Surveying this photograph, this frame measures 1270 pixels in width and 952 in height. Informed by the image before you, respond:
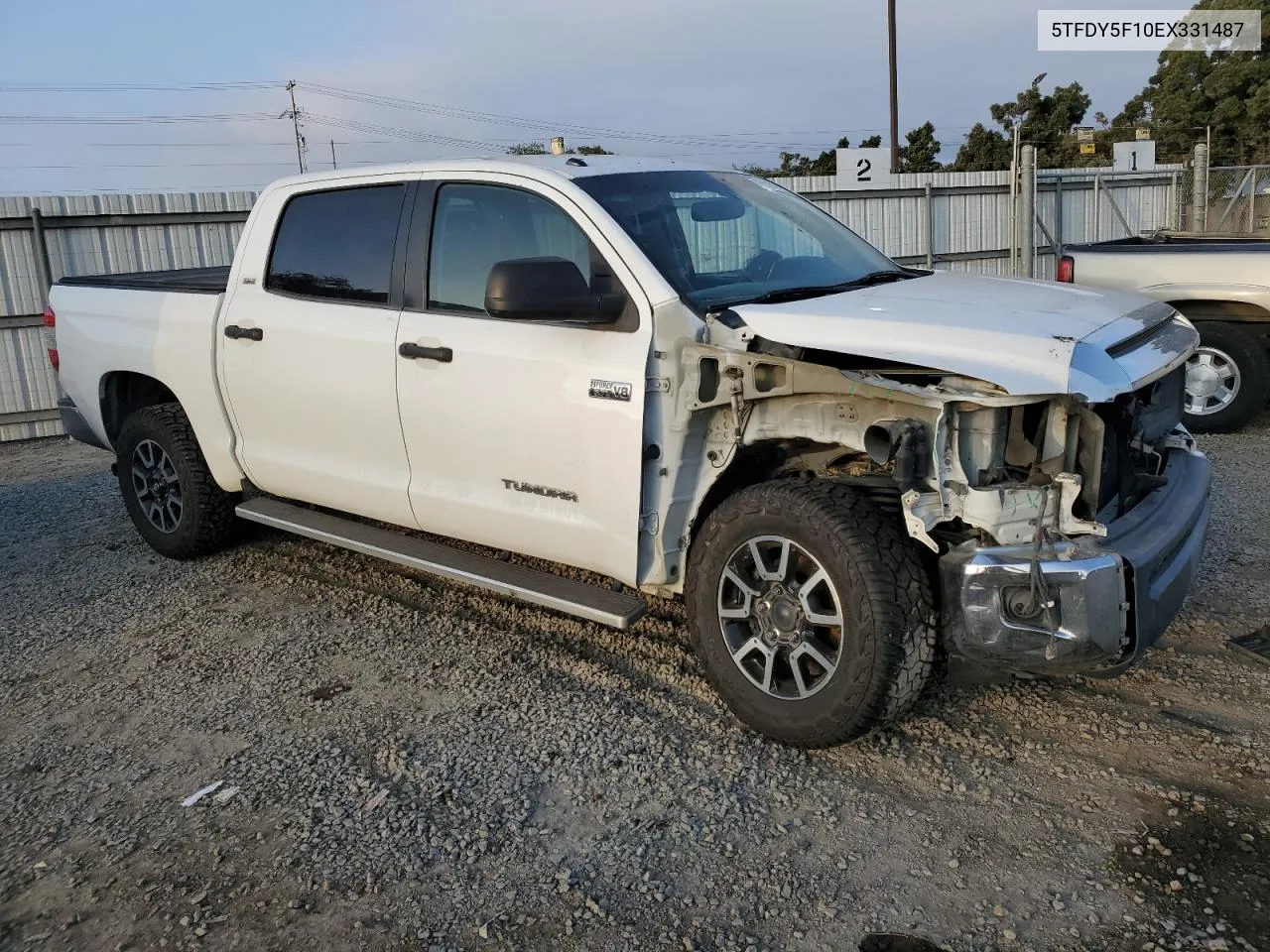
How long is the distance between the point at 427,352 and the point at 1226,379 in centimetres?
653

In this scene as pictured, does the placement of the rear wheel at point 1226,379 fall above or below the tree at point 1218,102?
below

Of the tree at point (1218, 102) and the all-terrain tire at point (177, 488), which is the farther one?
the tree at point (1218, 102)

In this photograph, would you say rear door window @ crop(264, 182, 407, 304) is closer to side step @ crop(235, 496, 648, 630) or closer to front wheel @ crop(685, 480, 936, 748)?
side step @ crop(235, 496, 648, 630)

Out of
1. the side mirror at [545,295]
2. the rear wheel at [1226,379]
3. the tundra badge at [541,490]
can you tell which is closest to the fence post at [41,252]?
the tundra badge at [541,490]

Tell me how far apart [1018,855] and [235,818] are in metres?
2.44

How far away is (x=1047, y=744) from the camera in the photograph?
11.9ft

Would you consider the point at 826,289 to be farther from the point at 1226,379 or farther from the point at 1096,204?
the point at 1096,204

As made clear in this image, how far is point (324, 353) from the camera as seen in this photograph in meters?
4.82

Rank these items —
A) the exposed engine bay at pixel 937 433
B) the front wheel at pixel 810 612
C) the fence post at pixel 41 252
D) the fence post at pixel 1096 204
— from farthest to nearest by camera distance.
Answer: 1. the fence post at pixel 1096 204
2. the fence post at pixel 41 252
3. the front wheel at pixel 810 612
4. the exposed engine bay at pixel 937 433

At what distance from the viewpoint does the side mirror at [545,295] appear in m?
3.69

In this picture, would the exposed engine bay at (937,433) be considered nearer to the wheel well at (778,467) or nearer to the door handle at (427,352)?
the wheel well at (778,467)

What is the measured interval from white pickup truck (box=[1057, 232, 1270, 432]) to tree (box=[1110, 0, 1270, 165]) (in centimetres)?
3039

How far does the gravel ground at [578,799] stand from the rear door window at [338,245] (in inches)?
62.9

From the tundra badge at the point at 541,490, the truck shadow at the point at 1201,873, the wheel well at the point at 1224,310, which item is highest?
the wheel well at the point at 1224,310
